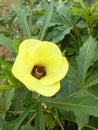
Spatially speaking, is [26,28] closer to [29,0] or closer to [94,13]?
[94,13]

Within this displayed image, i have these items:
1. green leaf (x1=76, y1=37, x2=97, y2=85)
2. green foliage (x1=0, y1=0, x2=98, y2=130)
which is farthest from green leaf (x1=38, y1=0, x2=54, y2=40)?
green leaf (x1=76, y1=37, x2=97, y2=85)

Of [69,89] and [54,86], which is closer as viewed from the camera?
[54,86]

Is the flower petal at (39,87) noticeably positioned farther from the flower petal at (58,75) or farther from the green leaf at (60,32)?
the green leaf at (60,32)

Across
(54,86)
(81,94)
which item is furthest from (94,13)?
(54,86)

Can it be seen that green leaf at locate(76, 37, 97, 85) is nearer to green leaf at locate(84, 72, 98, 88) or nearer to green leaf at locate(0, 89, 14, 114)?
green leaf at locate(84, 72, 98, 88)

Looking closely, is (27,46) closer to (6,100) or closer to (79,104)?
(79,104)

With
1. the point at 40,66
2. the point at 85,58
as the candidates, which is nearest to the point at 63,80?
the point at 85,58
